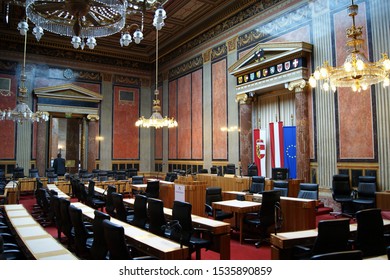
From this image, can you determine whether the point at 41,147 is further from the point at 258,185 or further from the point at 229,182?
the point at 258,185

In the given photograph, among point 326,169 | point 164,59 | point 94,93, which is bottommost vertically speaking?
point 326,169

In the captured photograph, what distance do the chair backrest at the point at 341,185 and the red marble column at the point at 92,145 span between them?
11.3 metres

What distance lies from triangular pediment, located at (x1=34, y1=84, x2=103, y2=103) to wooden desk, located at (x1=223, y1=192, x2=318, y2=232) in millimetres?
11650

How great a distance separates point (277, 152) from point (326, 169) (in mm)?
1886

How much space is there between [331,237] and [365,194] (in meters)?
4.91

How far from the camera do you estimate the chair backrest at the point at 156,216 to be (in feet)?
14.6

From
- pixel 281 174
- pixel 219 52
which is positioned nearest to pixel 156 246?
pixel 281 174

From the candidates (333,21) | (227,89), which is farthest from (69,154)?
(333,21)

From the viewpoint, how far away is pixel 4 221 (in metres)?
5.21

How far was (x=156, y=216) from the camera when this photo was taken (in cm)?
453

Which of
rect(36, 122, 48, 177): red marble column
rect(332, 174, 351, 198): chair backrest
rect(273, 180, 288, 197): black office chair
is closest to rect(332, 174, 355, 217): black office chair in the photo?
rect(332, 174, 351, 198): chair backrest

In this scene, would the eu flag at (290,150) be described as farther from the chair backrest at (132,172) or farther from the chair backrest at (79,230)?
the chair backrest at (79,230)

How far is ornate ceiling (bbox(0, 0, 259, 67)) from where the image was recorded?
12070 mm

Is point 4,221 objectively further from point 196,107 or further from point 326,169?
point 196,107
